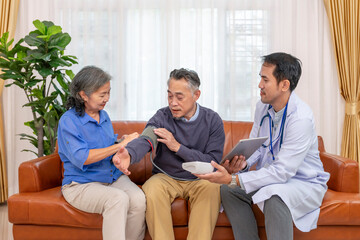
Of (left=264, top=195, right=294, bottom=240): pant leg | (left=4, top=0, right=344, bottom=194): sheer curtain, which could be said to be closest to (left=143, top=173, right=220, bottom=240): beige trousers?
(left=264, top=195, right=294, bottom=240): pant leg

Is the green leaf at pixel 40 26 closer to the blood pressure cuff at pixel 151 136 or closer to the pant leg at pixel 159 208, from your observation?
A: the blood pressure cuff at pixel 151 136

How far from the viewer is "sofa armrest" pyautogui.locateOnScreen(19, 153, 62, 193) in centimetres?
275

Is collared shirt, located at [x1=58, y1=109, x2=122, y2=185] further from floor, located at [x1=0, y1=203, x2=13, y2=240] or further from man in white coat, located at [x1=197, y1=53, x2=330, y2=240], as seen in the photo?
floor, located at [x1=0, y1=203, x2=13, y2=240]

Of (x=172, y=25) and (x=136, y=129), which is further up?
(x=172, y=25)

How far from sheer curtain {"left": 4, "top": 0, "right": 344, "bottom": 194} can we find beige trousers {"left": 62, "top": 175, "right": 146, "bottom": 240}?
177 cm

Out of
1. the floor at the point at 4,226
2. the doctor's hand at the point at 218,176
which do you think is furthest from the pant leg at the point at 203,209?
the floor at the point at 4,226

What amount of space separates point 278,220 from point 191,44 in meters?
2.42

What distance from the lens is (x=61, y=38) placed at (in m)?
3.39

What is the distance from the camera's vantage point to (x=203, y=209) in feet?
8.23

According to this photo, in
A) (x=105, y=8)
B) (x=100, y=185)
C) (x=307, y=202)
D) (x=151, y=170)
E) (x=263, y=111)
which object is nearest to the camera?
(x=307, y=202)

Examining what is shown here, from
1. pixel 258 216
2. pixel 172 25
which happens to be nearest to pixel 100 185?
pixel 258 216

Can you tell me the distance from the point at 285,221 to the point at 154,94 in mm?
2322

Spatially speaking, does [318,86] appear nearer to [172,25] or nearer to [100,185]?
[172,25]

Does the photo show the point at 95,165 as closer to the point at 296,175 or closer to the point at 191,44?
the point at 296,175
